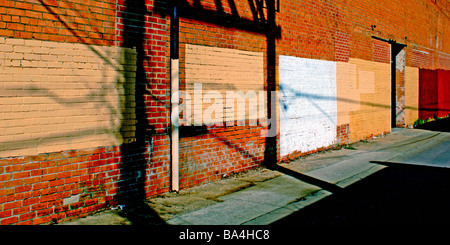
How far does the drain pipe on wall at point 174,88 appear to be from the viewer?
5.70 m

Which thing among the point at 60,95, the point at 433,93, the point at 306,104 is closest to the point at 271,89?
the point at 306,104

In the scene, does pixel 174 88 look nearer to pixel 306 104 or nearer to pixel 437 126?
pixel 306 104

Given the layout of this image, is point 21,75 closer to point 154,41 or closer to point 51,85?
point 51,85

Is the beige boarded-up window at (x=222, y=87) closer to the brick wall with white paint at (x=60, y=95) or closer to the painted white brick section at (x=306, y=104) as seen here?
the painted white brick section at (x=306, y=104)

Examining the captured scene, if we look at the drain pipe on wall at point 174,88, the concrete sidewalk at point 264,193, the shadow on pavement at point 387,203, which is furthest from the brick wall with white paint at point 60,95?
the shadow on pavement at point 387,203

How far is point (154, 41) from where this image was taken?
5500mm

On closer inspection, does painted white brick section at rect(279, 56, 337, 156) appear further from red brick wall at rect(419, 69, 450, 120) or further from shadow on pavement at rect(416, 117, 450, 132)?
red brick wall at rect(419, 69, 450, 120)

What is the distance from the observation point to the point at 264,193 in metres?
5.85

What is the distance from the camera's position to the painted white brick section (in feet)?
27.6

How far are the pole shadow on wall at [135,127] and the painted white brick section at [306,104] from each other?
155 inches

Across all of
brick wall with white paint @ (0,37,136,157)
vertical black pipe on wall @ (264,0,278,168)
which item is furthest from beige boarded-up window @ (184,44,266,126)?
brick wall with white paint @ (0,37,136,157)

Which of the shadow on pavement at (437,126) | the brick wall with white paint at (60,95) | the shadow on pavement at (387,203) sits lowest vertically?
the shadow on pavement at (387,203)

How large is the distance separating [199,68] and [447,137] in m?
11.6

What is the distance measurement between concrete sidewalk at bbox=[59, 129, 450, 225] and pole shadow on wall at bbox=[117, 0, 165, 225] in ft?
1.03
